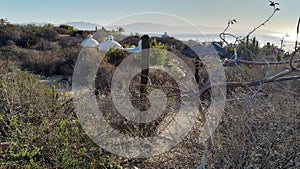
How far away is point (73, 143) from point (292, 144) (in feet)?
7.00

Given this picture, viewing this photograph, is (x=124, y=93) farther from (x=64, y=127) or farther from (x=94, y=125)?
(x=64, y=127)

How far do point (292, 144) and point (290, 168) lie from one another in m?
0.20

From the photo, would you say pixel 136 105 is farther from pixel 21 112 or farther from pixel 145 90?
pixel 21 112

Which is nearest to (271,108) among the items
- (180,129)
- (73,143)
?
(180,129)

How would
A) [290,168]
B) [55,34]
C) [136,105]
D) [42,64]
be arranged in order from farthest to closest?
1. [55,34]
2. [42,64]
3. [136,105]
4. [290,168]

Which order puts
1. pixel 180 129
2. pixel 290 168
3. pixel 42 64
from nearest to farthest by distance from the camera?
pixel 290 168 → pixel 180 129 → pixel 42 64

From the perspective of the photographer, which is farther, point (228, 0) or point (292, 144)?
point (228, 0)

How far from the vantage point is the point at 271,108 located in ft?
7.65

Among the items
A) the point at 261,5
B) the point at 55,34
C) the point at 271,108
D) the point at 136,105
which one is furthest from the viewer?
the point at 55,34

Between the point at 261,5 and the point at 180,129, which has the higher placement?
the point at 261,5

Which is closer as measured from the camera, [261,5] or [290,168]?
[290,168]

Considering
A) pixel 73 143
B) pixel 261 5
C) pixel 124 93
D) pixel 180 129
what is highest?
pixel 261 5

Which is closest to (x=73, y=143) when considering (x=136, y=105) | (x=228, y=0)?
(x=136, y=105)

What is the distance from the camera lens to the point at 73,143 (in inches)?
110
